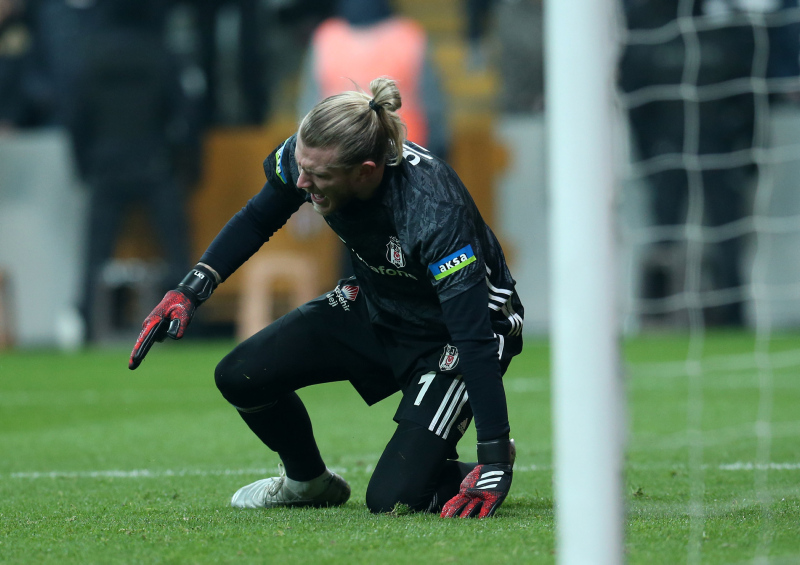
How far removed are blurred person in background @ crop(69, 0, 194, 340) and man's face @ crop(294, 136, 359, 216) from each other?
7.53m

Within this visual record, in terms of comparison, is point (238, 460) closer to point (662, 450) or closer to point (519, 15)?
point (662, 450)

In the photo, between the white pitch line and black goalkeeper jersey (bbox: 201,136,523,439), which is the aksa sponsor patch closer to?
black goalkeeper jersey (bbox: 201,136,523,439)

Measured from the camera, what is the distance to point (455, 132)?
11094 millimetres

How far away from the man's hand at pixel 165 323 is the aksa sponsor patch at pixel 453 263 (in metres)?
0.83

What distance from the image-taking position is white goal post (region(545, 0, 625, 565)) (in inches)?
82.7

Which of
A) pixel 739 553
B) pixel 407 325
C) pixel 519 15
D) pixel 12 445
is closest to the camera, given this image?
pixel 739 553

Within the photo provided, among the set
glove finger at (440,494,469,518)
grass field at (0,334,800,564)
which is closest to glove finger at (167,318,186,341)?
grass field at (0,334,800,564)

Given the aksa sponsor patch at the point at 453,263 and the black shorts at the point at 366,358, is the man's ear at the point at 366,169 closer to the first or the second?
the aksa sponsor patch at the point at 453,263

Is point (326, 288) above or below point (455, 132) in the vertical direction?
below

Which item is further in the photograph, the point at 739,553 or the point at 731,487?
the point at 731,487

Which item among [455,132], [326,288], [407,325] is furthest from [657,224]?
[407,325]

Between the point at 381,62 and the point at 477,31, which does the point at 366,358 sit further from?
the point at 477,31

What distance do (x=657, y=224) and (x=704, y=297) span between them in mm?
881

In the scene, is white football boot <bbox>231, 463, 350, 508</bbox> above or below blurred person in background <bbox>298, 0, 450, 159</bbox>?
below
